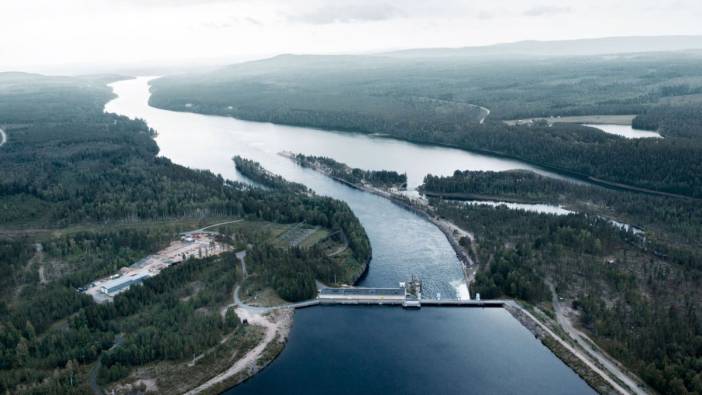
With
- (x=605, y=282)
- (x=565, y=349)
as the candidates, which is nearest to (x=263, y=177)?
(x=605, y=282)

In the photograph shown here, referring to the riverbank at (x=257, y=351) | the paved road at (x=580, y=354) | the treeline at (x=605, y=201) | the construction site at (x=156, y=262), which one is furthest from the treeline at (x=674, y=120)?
the riverbank at (x=257, y=351)

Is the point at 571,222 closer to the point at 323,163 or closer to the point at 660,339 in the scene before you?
the point at 660,339

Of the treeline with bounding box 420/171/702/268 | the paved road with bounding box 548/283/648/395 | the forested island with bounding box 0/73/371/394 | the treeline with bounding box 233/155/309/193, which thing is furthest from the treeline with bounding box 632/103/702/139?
the forested island with bounding box 0/73/371/394

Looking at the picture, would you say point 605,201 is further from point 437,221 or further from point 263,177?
point 263,177

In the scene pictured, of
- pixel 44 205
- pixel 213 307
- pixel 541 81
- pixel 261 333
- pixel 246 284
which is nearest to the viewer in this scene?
pixel 261 333

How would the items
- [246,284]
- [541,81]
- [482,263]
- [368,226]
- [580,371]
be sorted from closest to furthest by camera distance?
1. [580,371]
2. [246,284]
3. [482,263]
4. [368,226]
5. [541,81]

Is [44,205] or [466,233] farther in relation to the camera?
[44,205]

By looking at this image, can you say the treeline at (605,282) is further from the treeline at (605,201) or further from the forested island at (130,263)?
the forested island at (130,263)

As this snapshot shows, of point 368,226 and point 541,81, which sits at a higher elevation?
point 541,81

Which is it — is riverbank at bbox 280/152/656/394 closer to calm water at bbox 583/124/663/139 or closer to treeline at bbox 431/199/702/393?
treeline at bbox 431/199/702/393

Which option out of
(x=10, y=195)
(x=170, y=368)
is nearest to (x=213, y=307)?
(x=170, y=368)
